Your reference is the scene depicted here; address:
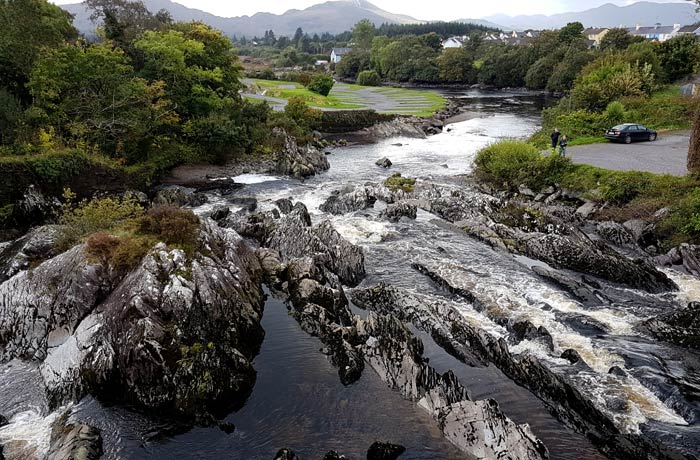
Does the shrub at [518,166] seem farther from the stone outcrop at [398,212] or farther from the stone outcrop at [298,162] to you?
the stone outcrop at [298,162]

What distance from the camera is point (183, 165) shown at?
47.6 meters

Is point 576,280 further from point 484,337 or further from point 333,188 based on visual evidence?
point 333,188

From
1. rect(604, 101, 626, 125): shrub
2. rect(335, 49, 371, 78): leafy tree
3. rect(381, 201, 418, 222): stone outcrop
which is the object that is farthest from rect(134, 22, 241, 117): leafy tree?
rect(335, 49, 371, 78): leafy tree

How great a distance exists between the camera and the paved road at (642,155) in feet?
120

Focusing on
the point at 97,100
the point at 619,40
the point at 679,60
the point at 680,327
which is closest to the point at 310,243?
the point at 680,327

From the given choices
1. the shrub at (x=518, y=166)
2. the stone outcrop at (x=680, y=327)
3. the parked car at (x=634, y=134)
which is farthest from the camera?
the parked car at (x=634, y=134)

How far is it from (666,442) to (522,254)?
14590mm

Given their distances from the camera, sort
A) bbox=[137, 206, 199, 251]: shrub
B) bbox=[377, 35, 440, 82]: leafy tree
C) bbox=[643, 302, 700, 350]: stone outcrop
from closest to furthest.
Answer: bbox=[643, 302, 700, 350]: stone outcrop
bbox=[137, 206, 199, 251]: shrub
bbox=[377, 35, 440, 82]: leafy tree

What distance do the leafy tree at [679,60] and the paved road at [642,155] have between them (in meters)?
32.1

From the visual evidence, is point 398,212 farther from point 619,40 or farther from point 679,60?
point 619,40

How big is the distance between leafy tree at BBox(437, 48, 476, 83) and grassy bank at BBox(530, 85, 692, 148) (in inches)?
3345

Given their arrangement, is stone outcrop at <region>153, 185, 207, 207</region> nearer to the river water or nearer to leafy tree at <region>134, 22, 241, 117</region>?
leafy tree at <region>134, 22, 241, 117</region>

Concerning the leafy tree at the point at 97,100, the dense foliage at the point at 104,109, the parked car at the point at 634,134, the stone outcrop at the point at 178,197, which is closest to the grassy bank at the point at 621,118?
the parked car at the point at 634,134

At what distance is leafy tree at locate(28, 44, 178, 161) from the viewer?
121 ft
